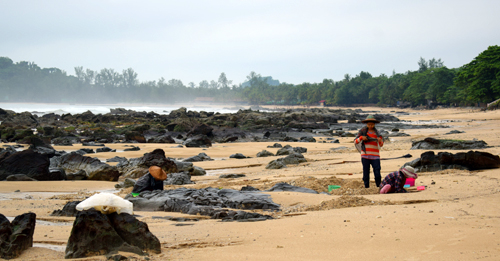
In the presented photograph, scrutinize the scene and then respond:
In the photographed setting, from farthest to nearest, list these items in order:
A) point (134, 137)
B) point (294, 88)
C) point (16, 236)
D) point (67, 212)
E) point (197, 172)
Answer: point (294, 88) < point (134, 137) < point (197, 172) < point (67, 212) < point (16, 236)

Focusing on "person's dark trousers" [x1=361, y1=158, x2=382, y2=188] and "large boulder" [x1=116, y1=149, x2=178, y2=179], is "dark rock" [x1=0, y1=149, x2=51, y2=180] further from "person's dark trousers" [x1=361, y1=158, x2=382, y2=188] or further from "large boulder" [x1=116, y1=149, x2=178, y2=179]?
"person's dark trousers" [x1=361, y1=158, x2=382, y2=188]

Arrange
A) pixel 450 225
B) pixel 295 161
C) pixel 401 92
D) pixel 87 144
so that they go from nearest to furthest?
pixel 450 225 < pixel 295 161 < pixel 87 144 < pixel 401 92

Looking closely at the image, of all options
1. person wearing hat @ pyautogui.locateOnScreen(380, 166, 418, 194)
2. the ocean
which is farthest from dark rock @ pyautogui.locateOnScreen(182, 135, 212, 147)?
the ocean

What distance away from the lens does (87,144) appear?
1880 cm

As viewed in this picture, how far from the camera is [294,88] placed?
12938cm

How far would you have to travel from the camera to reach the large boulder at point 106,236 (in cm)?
328

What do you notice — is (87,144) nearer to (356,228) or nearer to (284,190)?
(284,190)

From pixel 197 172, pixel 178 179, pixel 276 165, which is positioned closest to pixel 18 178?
pixel 178 179

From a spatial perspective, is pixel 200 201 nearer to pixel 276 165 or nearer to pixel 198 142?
pixel 276 165

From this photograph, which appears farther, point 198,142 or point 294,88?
point 294,88

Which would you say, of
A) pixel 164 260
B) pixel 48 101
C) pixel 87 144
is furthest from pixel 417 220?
pixel 48 101

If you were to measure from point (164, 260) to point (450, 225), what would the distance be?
2.87 metres

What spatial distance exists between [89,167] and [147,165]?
4.50 feet

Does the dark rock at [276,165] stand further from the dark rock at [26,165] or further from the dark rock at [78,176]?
the dark rock at [26,165]
